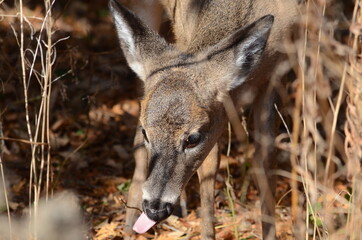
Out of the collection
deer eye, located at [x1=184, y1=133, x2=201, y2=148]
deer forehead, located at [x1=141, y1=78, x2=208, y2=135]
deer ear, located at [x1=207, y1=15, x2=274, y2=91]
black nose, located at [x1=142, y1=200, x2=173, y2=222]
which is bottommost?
black nose, located at [x1=142, y1=200, x2=173, y2=222]

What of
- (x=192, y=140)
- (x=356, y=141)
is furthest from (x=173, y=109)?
(x=356, y=141)

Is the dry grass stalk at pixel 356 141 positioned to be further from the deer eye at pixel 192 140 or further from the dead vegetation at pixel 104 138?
the deer eye at pixel 192 140

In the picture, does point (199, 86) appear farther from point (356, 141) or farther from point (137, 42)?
point (356, 141)

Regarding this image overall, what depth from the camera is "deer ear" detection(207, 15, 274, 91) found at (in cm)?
557

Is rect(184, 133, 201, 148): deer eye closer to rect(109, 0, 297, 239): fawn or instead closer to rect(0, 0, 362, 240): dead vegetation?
rect(109, 0, 297, 239): fawn

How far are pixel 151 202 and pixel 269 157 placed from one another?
167cm

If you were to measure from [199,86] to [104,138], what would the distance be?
10.6 ft

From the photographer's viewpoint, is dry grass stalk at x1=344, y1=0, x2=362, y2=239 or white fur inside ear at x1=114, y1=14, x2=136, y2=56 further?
white fur inside ear at x1=114, y1=14, x2=136, y2=56

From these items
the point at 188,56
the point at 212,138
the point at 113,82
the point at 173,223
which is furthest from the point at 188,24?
the point at 113,82

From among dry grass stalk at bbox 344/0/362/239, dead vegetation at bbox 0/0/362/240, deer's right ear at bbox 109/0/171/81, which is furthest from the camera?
deer's right ear at bbox 109/0/171/81

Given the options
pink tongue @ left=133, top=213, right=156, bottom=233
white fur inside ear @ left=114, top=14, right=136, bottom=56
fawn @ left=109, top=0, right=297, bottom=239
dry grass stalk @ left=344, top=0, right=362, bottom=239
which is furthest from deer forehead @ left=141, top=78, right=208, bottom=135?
dry grass stalk @ left=344, top=0, right=362, bottom=239

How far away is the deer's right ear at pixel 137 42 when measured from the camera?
19.3 feet

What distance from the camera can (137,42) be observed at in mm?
6051

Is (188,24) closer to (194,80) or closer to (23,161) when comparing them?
(194,80)
